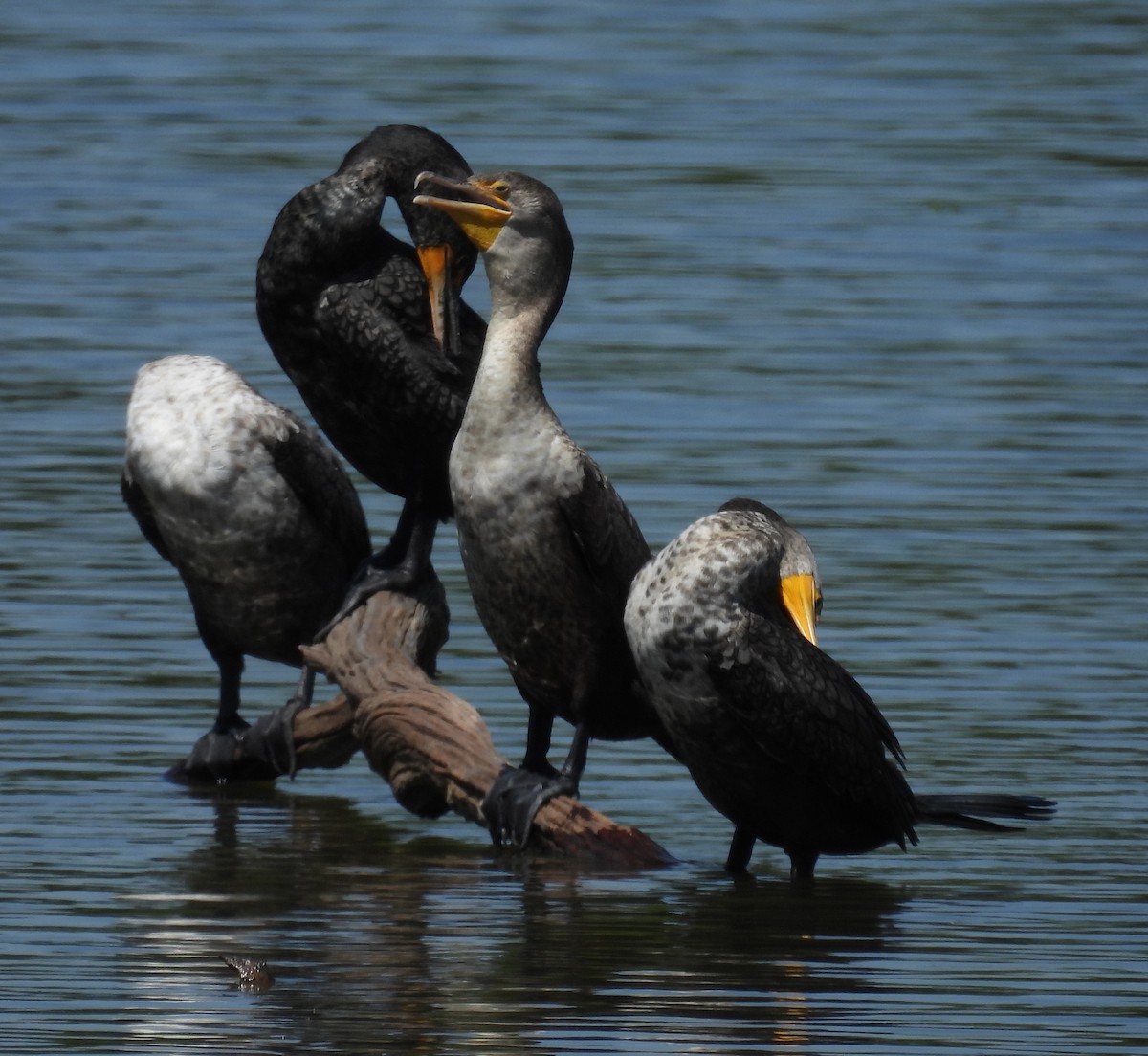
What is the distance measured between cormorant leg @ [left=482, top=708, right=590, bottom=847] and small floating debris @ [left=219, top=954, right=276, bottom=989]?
131 centimetres

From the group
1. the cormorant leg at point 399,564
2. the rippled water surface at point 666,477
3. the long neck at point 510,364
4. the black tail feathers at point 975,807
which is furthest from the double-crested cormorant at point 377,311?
the black tail feathers at point 975,807

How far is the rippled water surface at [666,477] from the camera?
238 inches

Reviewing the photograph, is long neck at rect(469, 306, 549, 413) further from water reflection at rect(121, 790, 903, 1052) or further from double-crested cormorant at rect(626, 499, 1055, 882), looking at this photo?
water reflection at rect(121, 790, 903, 1052)

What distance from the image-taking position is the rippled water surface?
19.8ft

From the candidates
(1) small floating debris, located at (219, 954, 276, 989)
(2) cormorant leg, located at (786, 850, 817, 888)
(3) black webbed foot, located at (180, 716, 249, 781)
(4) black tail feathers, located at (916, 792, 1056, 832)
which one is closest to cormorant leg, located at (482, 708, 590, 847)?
(2) cormorant leg, located at (786, 850, 817, 888)

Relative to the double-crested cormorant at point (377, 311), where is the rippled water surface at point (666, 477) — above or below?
below

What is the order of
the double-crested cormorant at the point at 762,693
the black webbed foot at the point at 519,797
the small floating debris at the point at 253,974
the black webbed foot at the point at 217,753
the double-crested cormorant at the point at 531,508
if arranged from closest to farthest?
1. the small floating debris at the point at 253,974
2. the double-crested cormorant at the point at 762,693
3. the double-crested cormorant at the point at 531,508
4. the black webbed foot at the point at 519,797
5. the black webbed foot at the point at 217,753

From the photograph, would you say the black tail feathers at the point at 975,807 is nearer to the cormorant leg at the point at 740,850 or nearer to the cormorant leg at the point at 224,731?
the cormorant leg at the point at 740,850

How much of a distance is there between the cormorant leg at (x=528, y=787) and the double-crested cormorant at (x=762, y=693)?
0.37 metres

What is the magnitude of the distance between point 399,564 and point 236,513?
1.42 feet

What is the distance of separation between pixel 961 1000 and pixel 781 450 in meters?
5.31

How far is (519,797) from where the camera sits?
7.12 meters

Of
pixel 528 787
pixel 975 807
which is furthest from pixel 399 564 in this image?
pixel 975 807

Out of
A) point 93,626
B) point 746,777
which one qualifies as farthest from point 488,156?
point 746,777
